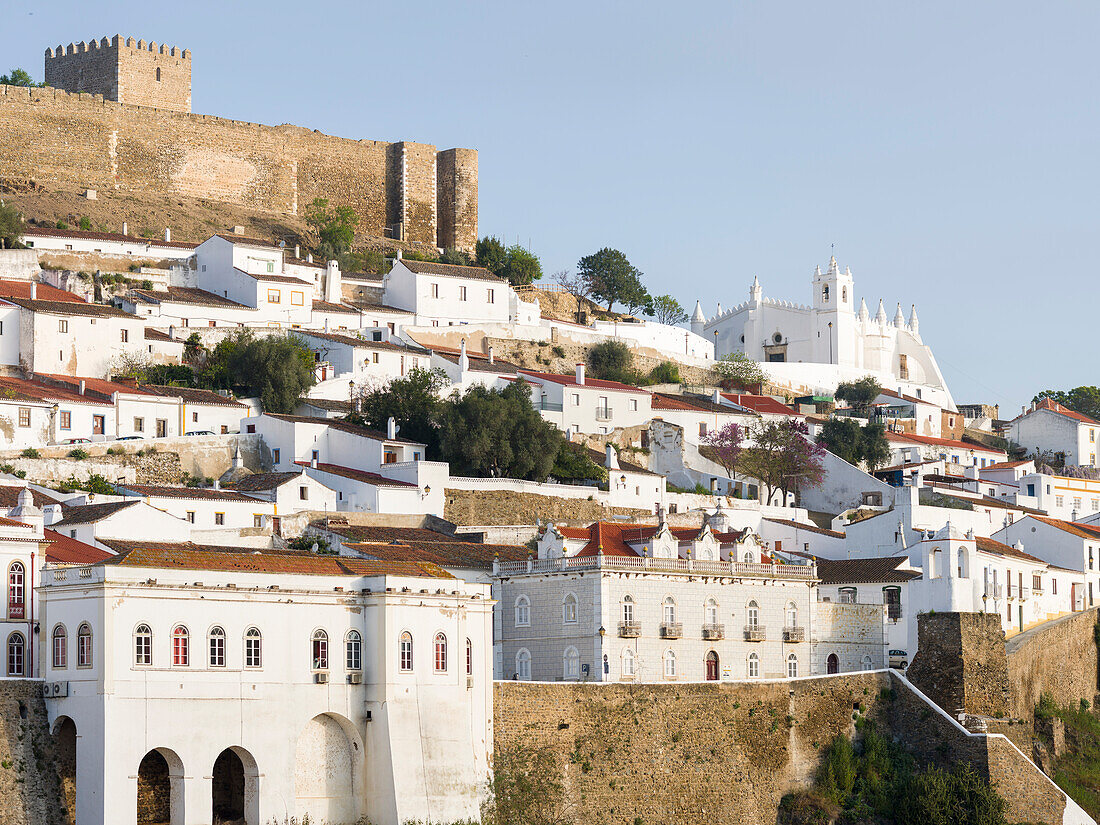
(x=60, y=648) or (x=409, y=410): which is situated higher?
(x=409, y=410)

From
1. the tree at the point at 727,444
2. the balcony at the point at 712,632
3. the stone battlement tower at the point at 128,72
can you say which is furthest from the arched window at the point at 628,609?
the stone battlement tower at the point at 128,72

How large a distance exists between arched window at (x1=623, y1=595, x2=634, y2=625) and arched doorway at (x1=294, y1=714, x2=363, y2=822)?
890 cm

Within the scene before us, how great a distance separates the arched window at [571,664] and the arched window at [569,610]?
0.72m

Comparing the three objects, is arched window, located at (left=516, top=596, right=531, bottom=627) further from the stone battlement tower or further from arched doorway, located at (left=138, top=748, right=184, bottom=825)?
the stone battlement tower

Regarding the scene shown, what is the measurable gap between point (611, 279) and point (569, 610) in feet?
176

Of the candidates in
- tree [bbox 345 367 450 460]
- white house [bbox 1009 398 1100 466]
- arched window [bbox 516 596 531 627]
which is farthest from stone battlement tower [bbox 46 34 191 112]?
arched window [bbox 516 596 531 627]

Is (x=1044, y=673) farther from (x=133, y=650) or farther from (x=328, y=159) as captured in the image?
(x=328, y=159)

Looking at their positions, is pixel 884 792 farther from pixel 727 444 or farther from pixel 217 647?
pixel 727 444

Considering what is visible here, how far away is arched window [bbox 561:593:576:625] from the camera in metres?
46.4

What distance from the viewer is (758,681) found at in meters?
47.0

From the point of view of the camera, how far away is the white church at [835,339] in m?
94.9

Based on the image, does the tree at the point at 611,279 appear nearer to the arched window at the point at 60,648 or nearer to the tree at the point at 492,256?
the tree at the point at 492,256

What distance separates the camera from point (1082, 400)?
9762 cm

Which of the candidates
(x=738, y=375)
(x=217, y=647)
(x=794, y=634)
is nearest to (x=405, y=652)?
(x=217, y=647)
